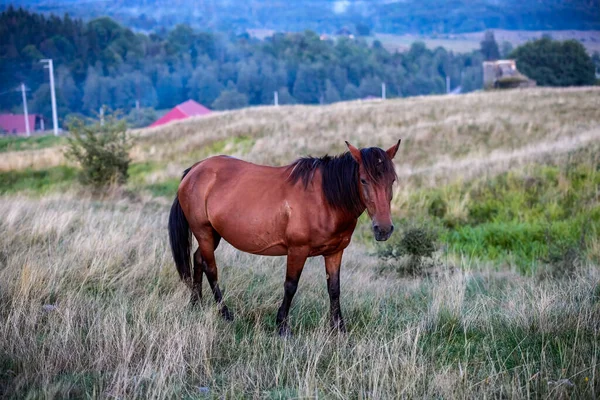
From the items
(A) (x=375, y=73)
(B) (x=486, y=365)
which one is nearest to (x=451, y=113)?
(B) (x=486, y=365)

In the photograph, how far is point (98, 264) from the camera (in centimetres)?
621

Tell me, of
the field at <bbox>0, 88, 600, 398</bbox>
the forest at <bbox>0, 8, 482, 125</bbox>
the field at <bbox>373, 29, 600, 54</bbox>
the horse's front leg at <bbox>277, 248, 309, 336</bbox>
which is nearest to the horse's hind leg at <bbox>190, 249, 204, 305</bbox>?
the field at <bbox>0, 88, 600, 398</bbox>

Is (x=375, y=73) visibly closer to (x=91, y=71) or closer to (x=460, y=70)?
(x=460, y=70)

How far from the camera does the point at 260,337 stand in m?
4.63

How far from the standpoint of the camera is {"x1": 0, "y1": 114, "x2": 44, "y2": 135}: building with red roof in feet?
133

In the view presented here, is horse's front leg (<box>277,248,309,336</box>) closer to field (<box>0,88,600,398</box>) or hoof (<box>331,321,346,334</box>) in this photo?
field (<box>0,88,600,398</box>)

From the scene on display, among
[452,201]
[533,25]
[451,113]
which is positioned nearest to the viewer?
[452,201]

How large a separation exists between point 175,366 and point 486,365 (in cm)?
229

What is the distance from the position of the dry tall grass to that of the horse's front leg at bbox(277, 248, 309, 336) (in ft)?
0.47

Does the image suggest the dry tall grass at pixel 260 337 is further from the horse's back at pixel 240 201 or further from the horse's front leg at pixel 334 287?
the horse's back at pixel 240 201

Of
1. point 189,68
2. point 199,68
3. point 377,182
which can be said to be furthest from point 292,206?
point 199,68

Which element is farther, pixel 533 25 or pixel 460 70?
pixel 460 70

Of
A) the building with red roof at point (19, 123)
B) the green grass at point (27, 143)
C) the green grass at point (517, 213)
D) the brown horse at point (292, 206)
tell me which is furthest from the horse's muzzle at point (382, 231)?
the building with red roof at point (19, 123)

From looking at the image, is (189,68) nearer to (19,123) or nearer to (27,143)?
(19,123)
